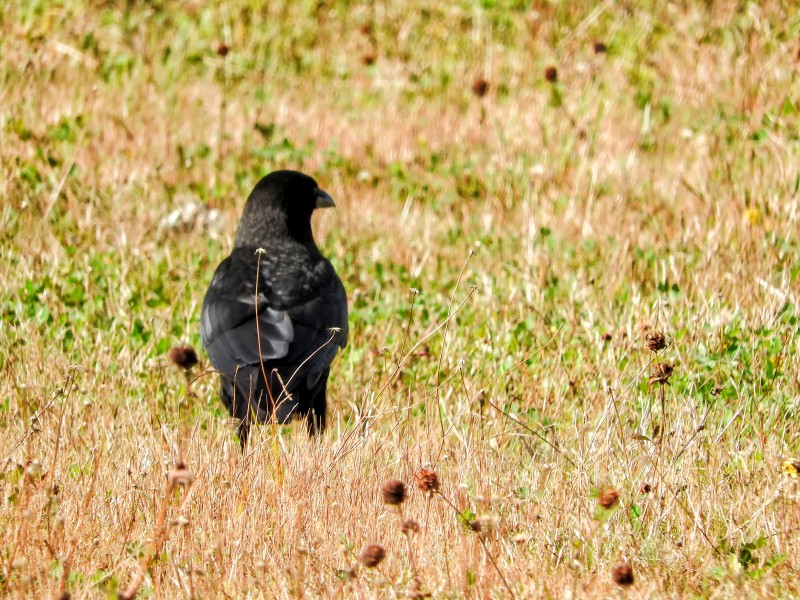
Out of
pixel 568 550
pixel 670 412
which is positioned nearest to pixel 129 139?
pixel 670 412

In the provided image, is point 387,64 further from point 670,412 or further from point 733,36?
point 670,412

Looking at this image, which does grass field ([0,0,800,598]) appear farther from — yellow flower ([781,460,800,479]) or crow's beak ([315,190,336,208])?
crow's beak ([315,190,336,208])

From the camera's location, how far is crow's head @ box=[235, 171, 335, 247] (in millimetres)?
5359

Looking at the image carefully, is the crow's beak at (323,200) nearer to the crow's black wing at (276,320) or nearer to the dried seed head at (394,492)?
the crow's black wing at (276,320)

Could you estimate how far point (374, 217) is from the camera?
7.37 meters

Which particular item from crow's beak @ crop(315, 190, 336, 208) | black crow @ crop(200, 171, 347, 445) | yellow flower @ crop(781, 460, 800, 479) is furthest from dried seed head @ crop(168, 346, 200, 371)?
crow's beak @ crop(315, 190, 336, 208)

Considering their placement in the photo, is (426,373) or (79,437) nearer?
(79,437)

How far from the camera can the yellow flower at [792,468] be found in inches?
143

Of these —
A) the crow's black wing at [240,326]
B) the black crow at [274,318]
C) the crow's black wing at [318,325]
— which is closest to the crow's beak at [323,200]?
the black crow at [274,318]

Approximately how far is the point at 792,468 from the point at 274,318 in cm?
204

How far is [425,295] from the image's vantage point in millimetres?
6176

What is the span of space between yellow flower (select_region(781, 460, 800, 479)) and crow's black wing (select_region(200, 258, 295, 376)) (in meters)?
1.83

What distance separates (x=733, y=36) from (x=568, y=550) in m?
6.57

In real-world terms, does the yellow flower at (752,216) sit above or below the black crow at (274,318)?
above
